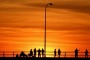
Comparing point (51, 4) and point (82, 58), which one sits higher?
point (51, 4)

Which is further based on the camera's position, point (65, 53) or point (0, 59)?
point (65, 53)

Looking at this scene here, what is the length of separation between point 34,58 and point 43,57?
2930mm

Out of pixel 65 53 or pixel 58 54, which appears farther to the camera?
pixel 65 53

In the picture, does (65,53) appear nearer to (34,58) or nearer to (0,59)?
(34,58)

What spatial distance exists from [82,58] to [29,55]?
23.7 feet

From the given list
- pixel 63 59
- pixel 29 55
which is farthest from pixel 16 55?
pixel 63 59

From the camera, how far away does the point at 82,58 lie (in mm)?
64938

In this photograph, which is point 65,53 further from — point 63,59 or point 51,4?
point 51,4

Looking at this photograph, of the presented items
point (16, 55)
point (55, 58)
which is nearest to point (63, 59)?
point (55, 58)

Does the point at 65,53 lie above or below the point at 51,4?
below

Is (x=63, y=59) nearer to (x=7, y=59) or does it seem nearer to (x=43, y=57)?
(x=43, y=57)

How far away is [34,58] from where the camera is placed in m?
62.4

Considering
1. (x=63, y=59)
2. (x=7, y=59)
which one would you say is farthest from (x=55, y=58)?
(x=7, y=59)

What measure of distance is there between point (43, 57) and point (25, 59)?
153 inches
